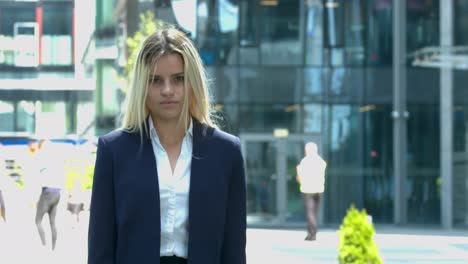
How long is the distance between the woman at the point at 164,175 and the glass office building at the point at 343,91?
83.7 feet

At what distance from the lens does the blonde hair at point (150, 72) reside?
12.1ft

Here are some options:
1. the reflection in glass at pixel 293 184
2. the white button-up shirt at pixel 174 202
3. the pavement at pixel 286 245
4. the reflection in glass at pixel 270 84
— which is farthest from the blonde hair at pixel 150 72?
the reflection in glass at pixel 270 84

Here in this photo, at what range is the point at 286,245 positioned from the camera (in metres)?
20.8

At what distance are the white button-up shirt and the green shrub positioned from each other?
8259 mm

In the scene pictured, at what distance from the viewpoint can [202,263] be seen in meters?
3.72

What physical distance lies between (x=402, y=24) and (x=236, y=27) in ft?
13.8

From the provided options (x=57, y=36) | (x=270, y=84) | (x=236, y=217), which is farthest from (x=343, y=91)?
(x=236, y=217)

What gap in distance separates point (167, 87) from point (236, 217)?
48cm

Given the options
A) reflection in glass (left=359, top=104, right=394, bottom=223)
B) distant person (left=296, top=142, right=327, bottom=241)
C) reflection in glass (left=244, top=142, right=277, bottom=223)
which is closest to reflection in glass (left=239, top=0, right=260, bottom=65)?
reflection in glass (left=244, top=142, right=277, bottom=223)

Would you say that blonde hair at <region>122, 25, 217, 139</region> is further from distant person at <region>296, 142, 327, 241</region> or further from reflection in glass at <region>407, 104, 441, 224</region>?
reflection in glass at <region>407, 104, 441, 224</region>

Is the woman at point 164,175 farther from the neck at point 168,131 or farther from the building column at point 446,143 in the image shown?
the building column at point 446,143

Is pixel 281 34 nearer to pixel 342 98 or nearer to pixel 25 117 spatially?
pixel 342 98

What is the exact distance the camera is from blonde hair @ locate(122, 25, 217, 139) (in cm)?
370

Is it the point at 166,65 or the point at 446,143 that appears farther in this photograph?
the point at 446,143
